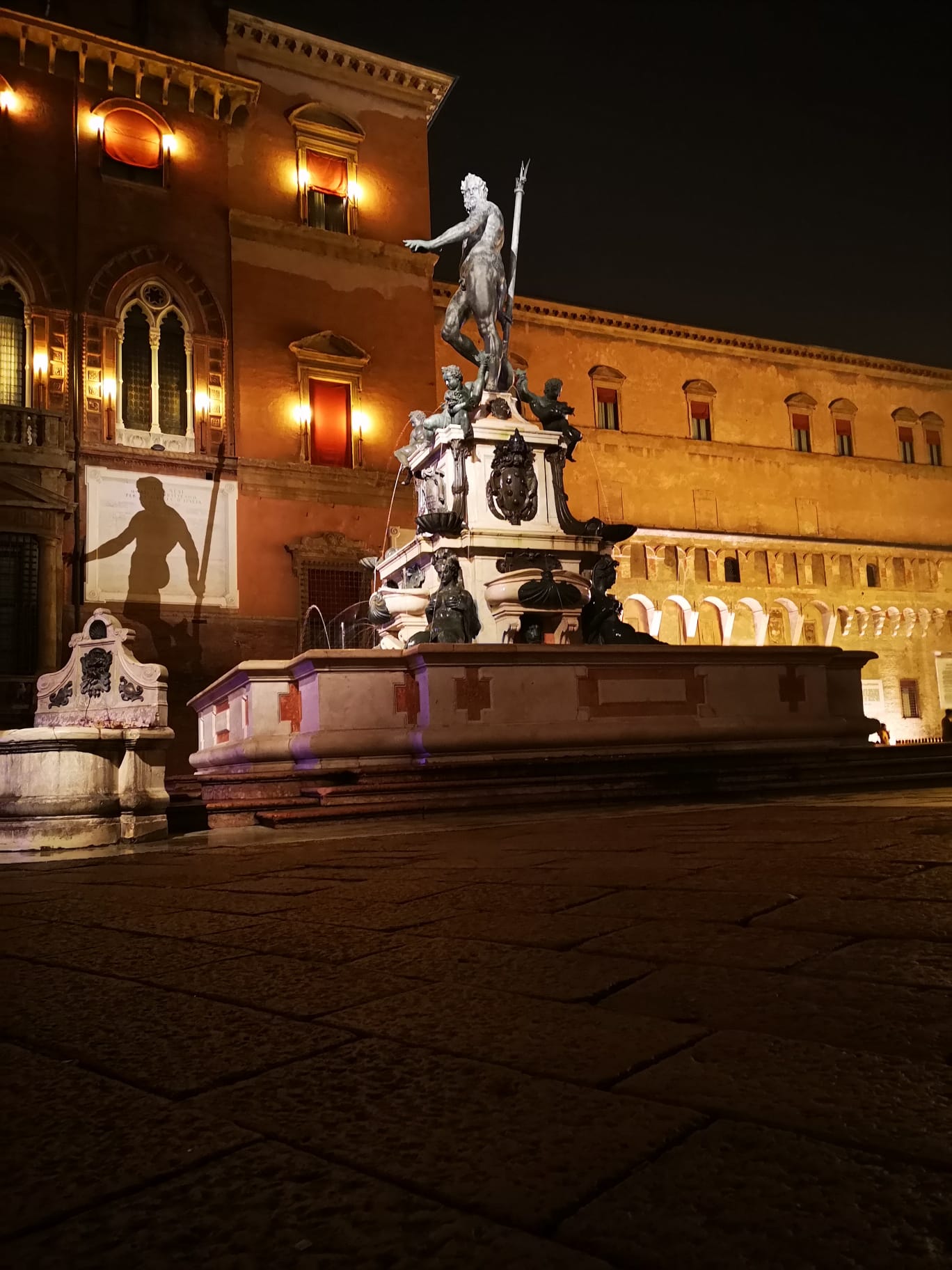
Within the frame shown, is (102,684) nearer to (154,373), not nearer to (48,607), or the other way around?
(48,607)

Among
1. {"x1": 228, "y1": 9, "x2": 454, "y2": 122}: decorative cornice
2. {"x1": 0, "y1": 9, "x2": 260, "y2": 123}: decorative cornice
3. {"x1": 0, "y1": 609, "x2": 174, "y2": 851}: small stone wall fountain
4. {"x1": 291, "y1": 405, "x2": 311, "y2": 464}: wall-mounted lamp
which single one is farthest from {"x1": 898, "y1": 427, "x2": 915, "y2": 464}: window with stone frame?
{"x1": 0, "y1": 609, "x2": 174, "y2": 851}: small stone wall fountain

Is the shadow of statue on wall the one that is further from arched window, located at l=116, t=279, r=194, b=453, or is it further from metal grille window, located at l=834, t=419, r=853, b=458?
metal grille window, located at l=834, t=419, r=853, b=458

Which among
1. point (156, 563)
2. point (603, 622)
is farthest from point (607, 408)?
point (603, 622)

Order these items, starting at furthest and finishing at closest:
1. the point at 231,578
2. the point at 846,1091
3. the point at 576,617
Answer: the point at 231,578 → the point at 576,617 → the point at 846,1091

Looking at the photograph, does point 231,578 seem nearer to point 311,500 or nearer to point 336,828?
point 311,500

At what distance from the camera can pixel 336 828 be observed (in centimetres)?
623

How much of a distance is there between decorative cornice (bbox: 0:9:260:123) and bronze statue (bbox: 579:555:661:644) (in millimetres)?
15647

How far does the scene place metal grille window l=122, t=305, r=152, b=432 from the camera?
62.1 ft

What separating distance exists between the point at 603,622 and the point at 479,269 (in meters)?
4.46

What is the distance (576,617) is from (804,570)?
948 inches

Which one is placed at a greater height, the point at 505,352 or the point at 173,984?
the point at 505,352

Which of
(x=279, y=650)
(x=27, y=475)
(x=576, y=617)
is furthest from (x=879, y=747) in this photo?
(x=27, y=475)

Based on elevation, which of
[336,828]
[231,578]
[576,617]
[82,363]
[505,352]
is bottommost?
[336,828]

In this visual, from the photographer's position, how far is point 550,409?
11.1m
